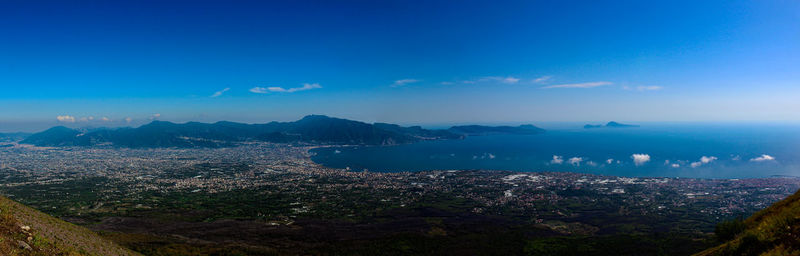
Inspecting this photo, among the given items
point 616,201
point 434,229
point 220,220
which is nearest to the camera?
point 434,229

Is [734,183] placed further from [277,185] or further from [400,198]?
[277,185]

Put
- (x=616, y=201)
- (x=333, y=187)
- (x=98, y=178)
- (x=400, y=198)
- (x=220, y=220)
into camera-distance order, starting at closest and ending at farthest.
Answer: (x=220, y=220) → (x=616, y=201) → (x=400, y=198) → (x=333, y=187) → (x=98, y=178)

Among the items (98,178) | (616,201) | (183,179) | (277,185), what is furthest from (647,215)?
(98,178)

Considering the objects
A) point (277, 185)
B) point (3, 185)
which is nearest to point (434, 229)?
point (277, 185)

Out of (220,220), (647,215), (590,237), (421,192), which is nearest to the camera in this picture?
(590,237)

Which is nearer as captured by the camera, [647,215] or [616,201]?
[647,215]

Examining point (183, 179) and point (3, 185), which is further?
point (183, 179)

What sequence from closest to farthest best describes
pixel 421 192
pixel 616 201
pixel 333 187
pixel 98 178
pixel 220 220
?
pixel 220 220
pixel 616 201
pixel 421 192
pixel 333 187
pixel 98 178

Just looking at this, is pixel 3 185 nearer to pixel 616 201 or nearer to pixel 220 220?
pixel 220 220
